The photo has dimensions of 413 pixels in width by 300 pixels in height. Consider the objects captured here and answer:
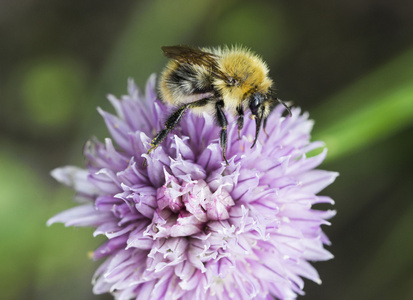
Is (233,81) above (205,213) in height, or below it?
above

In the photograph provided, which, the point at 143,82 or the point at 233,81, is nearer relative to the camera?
the point at 233,81

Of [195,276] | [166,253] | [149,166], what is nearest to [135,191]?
[149,166]

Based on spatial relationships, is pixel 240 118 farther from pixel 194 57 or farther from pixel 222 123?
pixel 194 57

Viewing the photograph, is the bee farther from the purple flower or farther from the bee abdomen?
the purple flower

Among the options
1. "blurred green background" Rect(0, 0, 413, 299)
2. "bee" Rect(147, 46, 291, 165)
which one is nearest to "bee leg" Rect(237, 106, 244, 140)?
"bee" Rect(147, 46, 291, 165)

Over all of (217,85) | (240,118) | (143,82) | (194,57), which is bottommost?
(240,118)

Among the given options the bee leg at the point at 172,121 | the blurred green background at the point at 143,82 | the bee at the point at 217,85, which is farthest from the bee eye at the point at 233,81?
the blurred green background at the point at 143,82

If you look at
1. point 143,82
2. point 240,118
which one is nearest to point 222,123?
point 240,118

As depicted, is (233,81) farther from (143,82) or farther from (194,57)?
(143,82)

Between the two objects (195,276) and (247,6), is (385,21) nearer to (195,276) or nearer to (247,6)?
(247,6)
